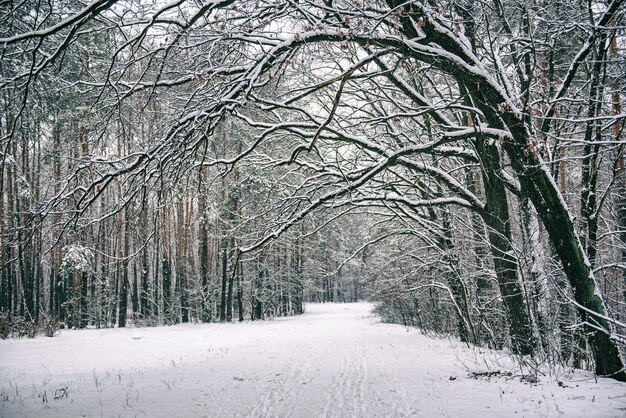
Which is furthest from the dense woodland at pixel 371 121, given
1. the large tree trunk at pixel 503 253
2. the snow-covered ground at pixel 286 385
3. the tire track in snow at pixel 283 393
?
the tire track in snow at pixel 283 393

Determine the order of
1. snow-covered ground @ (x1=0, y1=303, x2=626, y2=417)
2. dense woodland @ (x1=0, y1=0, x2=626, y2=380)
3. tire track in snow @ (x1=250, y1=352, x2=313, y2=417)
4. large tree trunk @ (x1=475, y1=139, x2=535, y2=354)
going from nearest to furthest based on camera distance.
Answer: dense woodland @ (x1=0, y1=0, x2=626, y2=380), snow-covered ground @ (x1=0, y1=303, x2=626, y2=417), tire track in snow @ (x1=250, y1=352, x2=313, y2=417), large tree trunk @ (x1=475, y1=139, x2=535, y2=354)

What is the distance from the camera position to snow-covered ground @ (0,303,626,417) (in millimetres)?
5262

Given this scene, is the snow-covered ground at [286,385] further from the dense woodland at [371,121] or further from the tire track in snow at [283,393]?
the dense woodland at [371,121]

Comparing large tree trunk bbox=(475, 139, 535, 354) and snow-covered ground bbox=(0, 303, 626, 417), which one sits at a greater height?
large tree trunk bbox=(475, 139, 535, 354)

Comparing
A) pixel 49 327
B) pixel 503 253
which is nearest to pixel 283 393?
pixel 503 253

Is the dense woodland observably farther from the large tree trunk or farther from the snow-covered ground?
the snow-covered ground

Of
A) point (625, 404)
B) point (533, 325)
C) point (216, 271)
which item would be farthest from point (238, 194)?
point (625, 404)

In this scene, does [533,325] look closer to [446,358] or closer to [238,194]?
[446,358]

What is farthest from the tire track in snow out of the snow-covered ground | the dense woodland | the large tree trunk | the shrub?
the shrub

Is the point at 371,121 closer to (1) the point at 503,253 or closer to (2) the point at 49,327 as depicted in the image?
(1) the point at 503,253

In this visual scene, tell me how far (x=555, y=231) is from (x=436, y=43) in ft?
9.68

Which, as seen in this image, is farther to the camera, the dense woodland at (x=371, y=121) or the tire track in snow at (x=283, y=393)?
the tire track in snow at (x=283, y=393)

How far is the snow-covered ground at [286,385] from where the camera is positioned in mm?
5262

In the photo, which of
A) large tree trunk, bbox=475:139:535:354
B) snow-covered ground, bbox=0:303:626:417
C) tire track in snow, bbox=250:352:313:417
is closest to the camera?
snow-covered ground, bbox=0:303:626:417
